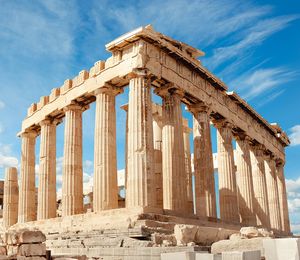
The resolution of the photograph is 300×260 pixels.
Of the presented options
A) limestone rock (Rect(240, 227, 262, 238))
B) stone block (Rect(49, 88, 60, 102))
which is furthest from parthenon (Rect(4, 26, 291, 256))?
limestone rock (Rect(240, 227, 262, 238))

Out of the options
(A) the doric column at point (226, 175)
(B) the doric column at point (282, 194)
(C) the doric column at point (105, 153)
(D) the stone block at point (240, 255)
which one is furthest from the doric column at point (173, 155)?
(B) the doric column at point (282, 194)

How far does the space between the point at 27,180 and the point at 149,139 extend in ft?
48.4

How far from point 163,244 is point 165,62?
11.9 meters

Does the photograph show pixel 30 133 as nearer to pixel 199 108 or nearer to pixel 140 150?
pixel 199 108

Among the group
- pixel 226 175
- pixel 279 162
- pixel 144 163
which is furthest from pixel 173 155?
pixel 279 162

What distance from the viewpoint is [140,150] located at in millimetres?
22062

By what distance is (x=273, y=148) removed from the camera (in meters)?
41.4

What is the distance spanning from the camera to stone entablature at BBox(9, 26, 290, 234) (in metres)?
22.9

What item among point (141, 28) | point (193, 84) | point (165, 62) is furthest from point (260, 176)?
point (141, 28)

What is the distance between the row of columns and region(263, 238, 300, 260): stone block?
36.0 feet

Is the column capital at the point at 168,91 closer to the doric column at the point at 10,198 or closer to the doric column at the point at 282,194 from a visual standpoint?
the doric column at the point at 10,198

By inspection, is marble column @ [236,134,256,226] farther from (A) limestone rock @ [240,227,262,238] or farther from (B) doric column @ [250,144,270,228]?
(A) limestone rock @ [240,227,262,238]

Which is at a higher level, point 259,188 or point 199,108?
point 199,108

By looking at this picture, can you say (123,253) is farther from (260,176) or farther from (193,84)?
(260,176)
